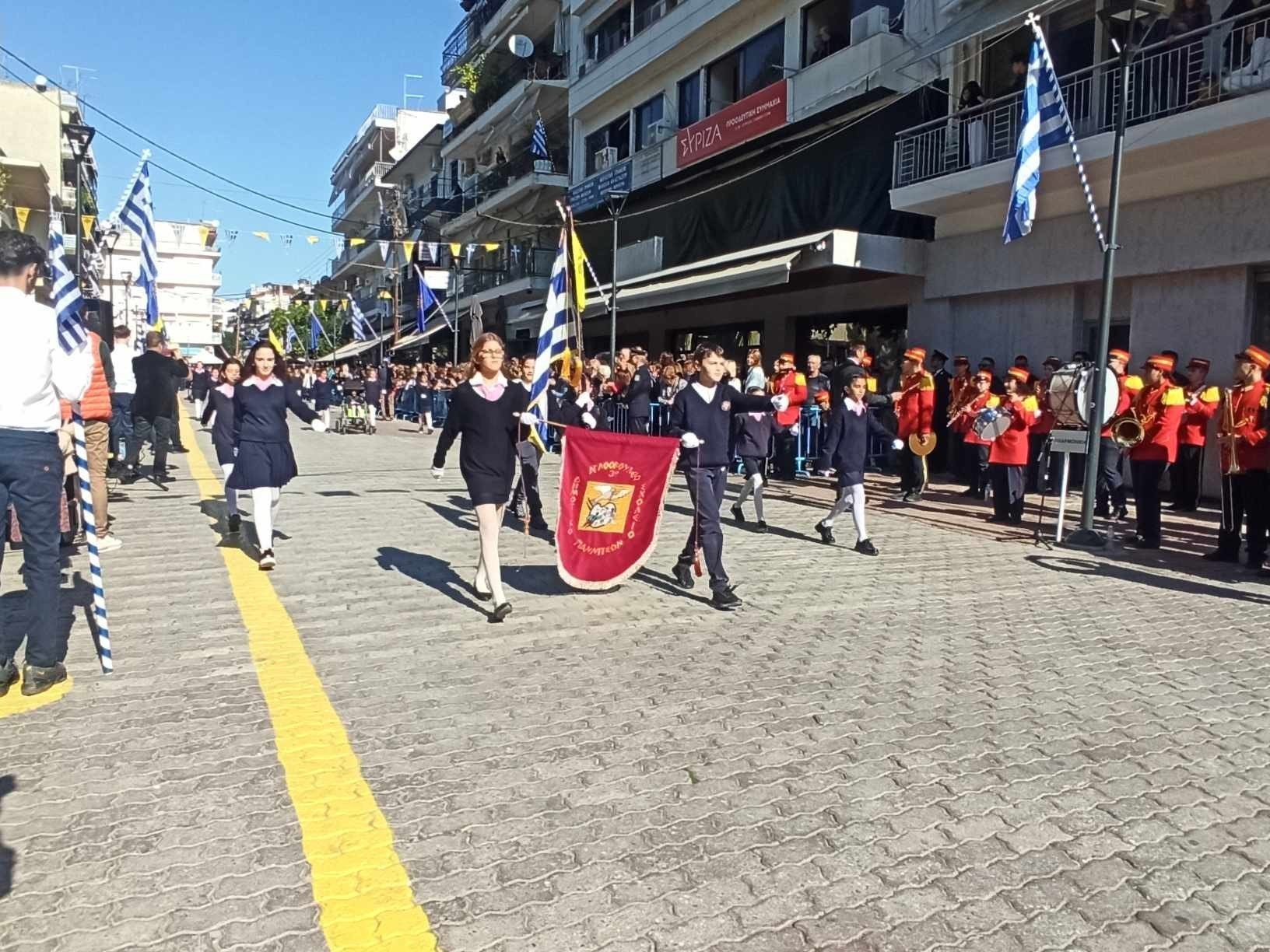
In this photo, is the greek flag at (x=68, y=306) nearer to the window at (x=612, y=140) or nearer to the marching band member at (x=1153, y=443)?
the marching band member at (x=1153, y=443)

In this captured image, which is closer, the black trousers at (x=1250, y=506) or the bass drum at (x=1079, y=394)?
the black trousers at (x=1250, y=506)

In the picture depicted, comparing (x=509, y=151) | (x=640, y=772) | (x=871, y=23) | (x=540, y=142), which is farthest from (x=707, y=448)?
(x=509, y=151)

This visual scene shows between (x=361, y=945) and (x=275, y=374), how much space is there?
628 centimetres

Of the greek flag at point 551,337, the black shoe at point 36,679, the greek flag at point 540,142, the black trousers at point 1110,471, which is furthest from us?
the greek flag at point 540,142

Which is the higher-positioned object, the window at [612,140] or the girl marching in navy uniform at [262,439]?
the window at [612,140]

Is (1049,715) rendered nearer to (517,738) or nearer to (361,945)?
(517,738)

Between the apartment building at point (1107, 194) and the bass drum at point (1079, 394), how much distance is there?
3.40 metres

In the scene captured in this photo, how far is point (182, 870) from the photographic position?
3.07 metres

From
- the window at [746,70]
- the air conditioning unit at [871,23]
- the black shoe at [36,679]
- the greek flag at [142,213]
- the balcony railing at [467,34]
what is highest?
the balcony railing at [467,34]

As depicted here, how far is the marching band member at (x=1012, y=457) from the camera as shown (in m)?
10.7

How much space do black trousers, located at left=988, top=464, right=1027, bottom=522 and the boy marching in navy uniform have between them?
462 cm

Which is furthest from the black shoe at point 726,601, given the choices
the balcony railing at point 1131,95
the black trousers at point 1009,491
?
the balcony railing at point 1131,95

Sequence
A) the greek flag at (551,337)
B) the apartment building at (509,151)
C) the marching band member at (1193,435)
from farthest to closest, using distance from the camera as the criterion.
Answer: the apartment building at (509,151), the marching band member at (1193,435), the greek flag at (551,337)

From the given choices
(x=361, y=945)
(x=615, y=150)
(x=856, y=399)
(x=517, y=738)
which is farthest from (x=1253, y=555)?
(x=615, y=150)
